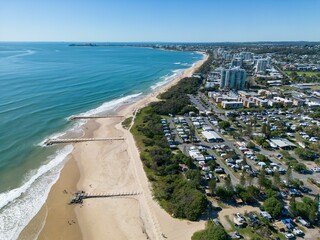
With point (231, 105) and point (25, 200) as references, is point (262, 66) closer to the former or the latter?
point (231, 105)

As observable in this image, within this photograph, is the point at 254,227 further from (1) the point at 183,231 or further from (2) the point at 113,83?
(2) the point at 113,83

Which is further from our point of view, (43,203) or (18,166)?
(18,166)

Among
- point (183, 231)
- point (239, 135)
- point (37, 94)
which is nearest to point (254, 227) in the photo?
point (183, 231)

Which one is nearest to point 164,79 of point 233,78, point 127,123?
point 233,78

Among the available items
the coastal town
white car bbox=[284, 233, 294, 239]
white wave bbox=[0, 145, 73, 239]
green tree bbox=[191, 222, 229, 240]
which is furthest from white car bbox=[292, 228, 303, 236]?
white wave bbox=[0, 145, 73, 239]

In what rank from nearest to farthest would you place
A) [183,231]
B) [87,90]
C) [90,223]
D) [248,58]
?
[183,231]
[90,223]
[87,90]
[248,58]

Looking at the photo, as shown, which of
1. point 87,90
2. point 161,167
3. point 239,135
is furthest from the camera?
point 87,90

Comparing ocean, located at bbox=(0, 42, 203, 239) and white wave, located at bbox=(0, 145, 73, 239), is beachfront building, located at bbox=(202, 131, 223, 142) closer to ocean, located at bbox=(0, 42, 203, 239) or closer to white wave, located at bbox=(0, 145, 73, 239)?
ocean, located at bbox=(0, 42, 203, 239)

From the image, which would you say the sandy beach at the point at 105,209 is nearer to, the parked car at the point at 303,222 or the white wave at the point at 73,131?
the white wave at the point at 73,131
